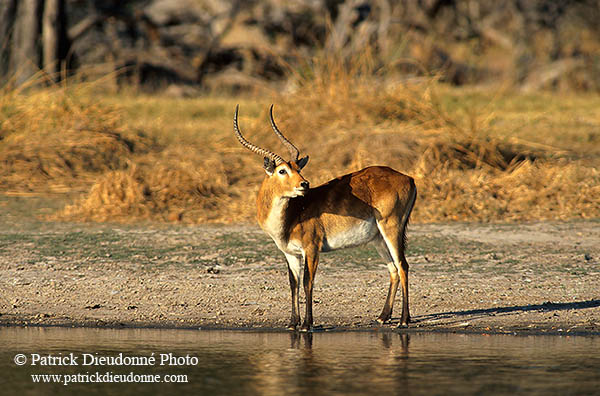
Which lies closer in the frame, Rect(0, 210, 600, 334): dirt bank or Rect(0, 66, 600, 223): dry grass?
Rect(0, 210, 600, 334): dirt bank

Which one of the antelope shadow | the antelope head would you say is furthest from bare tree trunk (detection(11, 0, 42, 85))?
the antelope shadow

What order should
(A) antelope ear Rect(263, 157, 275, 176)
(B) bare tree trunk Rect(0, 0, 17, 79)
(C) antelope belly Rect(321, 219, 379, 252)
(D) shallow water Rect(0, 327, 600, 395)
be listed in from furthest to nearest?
(B) bare tree trunk Rect(0, 0, 17, 79), (C) antelope belly Rect(321, 219, 379, 252), (A) antelope ear Rect(263, 157, 275, 176), (D) shallow water Rect(0, 327, 600, 395)

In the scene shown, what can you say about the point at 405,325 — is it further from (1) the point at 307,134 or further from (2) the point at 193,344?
(1) the point at 307,134

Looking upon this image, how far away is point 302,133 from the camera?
17250 mm

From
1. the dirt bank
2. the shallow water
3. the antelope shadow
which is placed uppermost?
the dirt bank

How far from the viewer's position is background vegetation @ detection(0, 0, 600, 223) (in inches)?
570

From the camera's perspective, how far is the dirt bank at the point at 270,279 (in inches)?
364

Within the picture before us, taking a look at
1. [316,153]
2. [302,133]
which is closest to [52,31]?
[302,133]

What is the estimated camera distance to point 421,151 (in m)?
16.0

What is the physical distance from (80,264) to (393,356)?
15.2ft

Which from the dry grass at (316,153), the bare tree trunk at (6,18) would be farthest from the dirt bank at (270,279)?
the bare tree trunk at (6,18)

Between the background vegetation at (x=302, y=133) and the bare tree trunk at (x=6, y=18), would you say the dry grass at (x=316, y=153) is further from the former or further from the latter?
the bare tree trunk at (x=6, y=18)

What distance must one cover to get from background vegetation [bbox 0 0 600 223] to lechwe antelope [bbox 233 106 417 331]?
4.74 m

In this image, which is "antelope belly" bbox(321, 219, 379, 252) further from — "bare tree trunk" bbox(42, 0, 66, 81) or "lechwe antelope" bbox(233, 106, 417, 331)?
"bare tree trunk" bbox(42, 0, 66, 81)
